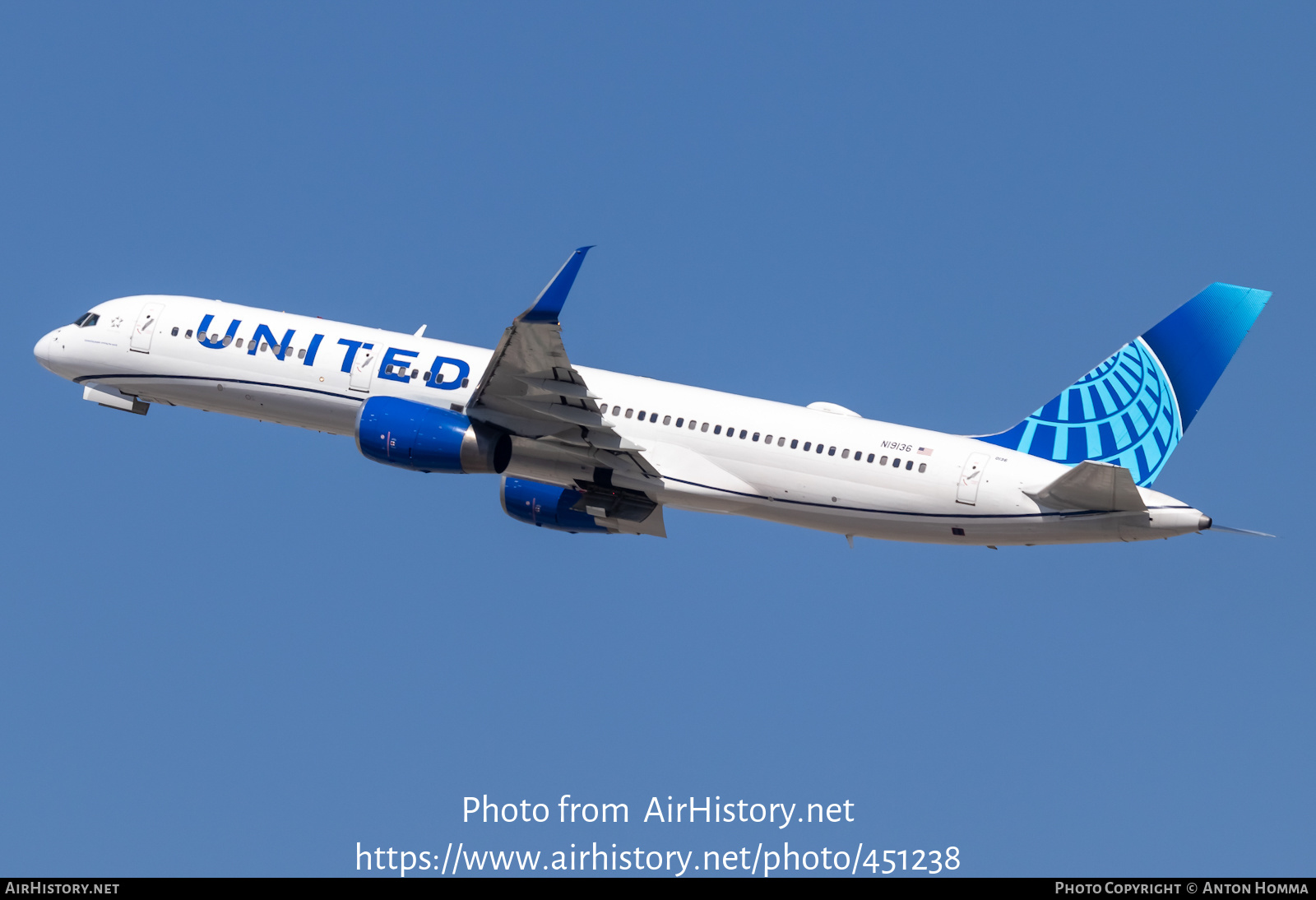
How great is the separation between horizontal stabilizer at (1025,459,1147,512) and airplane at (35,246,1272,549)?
40 millimetres

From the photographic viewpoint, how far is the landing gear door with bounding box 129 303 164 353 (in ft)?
144

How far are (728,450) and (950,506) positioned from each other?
5.72 m

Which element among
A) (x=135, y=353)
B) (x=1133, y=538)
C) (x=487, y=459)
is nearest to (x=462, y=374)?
(x=487, y=459)

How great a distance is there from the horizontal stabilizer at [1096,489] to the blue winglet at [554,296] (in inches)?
464

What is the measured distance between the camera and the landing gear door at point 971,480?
3688 centimetres

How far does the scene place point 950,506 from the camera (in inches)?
1457

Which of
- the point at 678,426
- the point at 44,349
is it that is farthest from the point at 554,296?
the point at 44,349

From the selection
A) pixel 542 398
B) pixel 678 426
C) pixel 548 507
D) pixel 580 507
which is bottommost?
pixel 580 507

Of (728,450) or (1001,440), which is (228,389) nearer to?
(728,450)

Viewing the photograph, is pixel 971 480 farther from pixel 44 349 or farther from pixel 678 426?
pixel 44 349

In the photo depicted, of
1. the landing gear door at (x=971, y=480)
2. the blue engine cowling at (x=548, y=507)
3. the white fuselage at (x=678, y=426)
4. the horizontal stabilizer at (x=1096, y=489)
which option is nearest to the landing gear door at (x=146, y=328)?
the white fuselage at (x=678, y=426)

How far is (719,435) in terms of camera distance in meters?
39.5

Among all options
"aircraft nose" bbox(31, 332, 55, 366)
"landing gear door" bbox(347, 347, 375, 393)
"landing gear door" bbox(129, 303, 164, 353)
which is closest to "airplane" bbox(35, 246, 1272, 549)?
"landing gear door" bbox(347, 347, 375, 393)

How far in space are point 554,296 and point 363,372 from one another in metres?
7.96
